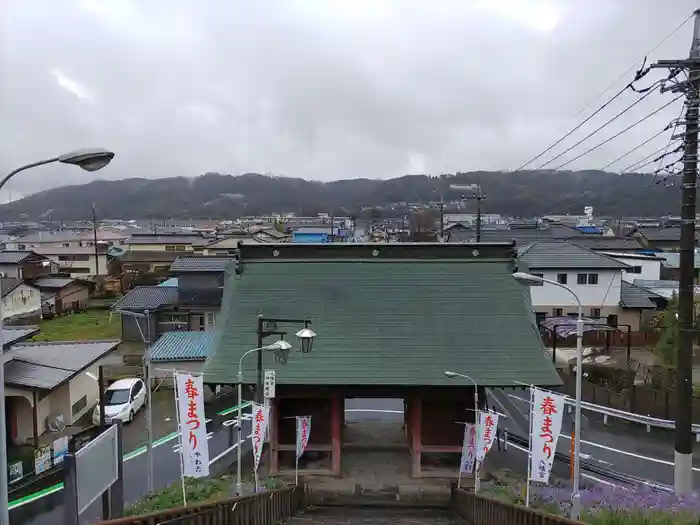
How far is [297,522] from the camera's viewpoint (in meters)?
13.3

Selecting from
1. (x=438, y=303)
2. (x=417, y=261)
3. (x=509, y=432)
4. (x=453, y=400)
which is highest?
(x=417, y=261)

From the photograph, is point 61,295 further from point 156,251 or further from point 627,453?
point 627,453

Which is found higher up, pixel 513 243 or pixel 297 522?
pixel 513 243

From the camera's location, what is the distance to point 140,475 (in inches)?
683

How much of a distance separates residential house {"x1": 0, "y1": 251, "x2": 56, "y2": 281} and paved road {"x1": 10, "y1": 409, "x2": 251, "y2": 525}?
32.0 meters

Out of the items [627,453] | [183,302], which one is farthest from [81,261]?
[627,453]

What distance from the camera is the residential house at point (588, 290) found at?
34812mm

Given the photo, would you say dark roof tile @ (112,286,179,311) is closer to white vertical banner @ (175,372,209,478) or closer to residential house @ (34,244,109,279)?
white vertical banner @ (175,372,209,478)

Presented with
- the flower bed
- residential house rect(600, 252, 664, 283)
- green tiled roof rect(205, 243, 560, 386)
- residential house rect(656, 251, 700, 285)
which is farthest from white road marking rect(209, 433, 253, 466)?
residential house rect(656, 251, 700, 285)

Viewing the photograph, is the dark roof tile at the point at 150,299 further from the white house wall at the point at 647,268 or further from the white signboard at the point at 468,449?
the white house wall at the point at 647,268

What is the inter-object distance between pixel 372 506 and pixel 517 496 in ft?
13.4

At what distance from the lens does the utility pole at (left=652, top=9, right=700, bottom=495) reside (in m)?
12.5

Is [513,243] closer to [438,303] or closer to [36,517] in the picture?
[438,303]

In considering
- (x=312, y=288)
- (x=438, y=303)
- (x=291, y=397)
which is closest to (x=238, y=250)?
(x=312, y=288)
